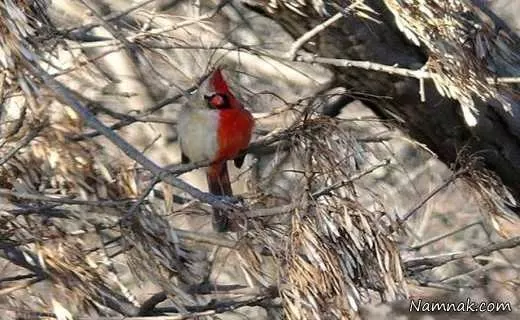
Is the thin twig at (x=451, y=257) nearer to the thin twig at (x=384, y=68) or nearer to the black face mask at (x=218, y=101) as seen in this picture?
the thin twig at (x=384, y=68)

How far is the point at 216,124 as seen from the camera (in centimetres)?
310

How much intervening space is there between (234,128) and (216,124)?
0.06 metres

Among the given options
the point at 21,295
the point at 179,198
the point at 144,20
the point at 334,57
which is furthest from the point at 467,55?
the point at 21,295

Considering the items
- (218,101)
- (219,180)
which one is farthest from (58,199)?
(219,180)

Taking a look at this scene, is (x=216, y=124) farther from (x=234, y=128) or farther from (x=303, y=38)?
(x=303, y=38)

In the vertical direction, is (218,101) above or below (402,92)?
above

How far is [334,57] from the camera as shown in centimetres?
377

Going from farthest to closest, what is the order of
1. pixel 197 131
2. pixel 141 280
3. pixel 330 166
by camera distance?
pixel 197 131 < pixel 330 166 < pixel 141 280

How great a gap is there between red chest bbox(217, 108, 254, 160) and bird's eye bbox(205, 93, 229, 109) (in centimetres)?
2

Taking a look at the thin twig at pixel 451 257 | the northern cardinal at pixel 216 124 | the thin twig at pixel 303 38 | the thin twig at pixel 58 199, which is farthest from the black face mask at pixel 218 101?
the thin twig at pixel 58 199

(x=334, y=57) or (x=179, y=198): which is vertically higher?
(x=334, y=57)


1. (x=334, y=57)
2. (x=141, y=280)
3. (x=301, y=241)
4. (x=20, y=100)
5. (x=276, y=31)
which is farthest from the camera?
(x=276, y=31)

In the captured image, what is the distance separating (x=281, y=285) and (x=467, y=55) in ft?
4.60

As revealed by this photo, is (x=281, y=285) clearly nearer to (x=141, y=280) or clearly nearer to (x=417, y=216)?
(x=141, y=280)
